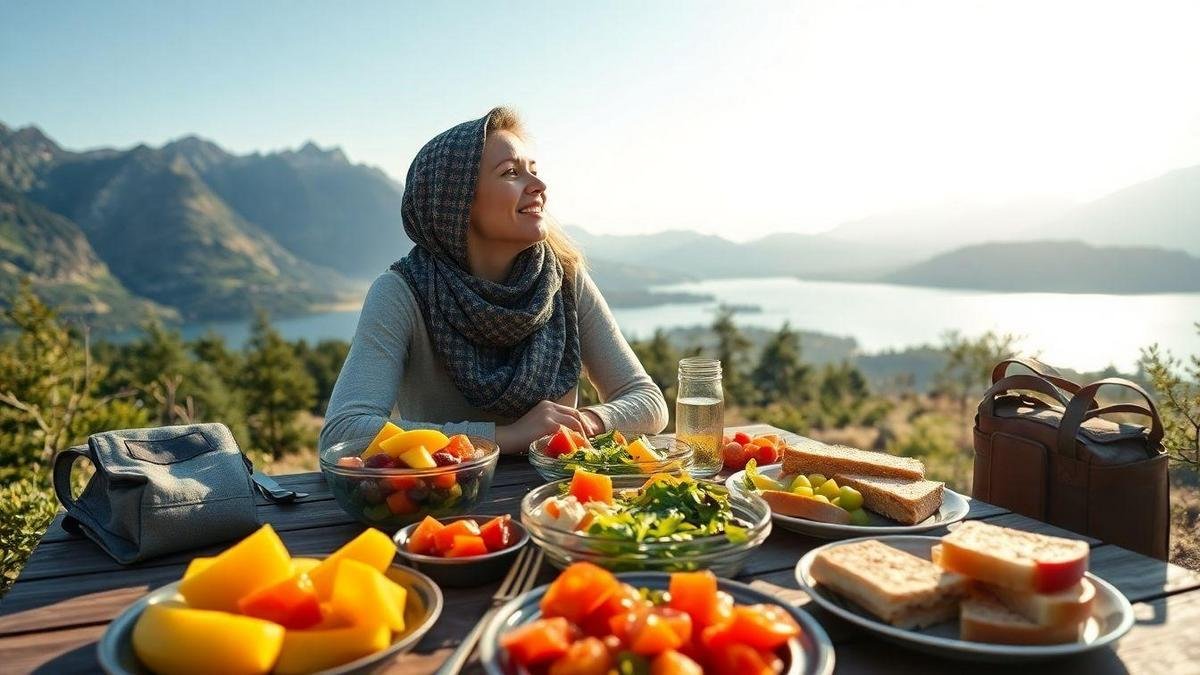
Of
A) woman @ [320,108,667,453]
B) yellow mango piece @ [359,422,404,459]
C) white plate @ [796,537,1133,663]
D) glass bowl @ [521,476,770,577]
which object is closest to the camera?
white plate @ [796,537,1133,663]

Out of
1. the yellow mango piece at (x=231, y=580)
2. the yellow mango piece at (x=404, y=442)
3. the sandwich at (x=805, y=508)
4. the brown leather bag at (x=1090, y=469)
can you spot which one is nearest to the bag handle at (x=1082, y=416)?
the brown leather bag at (x=1090, y=469)

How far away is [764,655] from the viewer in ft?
3.07

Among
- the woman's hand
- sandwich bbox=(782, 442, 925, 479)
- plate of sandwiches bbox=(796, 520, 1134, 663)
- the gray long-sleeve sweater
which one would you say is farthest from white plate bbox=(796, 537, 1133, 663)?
the gray long-sleeve sweater

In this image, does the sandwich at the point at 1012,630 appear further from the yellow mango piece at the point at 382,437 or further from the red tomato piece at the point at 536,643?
the yellow mango piece at the point at 382,437

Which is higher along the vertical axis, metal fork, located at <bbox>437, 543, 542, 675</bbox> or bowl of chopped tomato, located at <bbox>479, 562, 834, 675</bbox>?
bowl of chopped tomato, located at <bbox>479, 562, 834, 675</bbox>

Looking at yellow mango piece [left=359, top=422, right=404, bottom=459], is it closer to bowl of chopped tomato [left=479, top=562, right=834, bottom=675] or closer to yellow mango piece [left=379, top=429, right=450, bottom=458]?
yellow mango piece [left=379, top=429, right=450, bottom=458]

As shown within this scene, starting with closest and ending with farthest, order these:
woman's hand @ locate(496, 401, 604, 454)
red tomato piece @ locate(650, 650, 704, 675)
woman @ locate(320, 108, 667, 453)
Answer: red tomato piece @ locate(650, 650, 704, 675) < woman's hand @ locate(496, 401, 604, 454) < woman @ locate(320, 108, 667, 453)

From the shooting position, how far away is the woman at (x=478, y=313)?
2738 millimetres

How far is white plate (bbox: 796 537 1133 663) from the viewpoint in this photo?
1.04 meters

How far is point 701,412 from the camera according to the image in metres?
2.06

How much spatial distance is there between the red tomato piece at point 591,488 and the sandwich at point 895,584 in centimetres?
43

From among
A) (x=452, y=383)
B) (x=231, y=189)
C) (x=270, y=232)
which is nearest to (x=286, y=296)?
(x=270, y=232)

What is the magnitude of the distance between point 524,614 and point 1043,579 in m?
0.76

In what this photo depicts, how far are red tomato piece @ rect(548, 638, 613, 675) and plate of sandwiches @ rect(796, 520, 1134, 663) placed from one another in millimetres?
454
